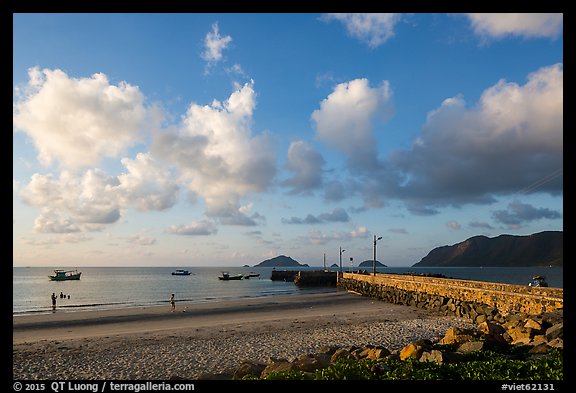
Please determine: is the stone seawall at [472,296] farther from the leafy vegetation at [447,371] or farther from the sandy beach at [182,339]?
the leafy vegetation at [447,371]

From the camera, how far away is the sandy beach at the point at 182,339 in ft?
49.4

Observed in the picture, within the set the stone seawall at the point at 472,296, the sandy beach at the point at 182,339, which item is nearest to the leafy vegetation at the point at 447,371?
the sandy beach at the point at 182,339

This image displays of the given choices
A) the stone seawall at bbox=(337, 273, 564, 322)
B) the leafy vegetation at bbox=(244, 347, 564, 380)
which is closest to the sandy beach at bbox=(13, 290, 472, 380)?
the stone seawall at bbox=(337, 273, 564, 322)

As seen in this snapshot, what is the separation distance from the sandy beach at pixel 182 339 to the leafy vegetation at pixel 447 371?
576 cm

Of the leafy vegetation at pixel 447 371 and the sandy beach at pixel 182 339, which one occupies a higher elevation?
the leafy vegetation at pixel 447 371

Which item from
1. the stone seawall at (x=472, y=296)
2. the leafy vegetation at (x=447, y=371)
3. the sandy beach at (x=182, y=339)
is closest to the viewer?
the leafy vegetation at (x=447, y=371)

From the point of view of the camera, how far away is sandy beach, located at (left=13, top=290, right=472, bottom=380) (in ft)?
49.4

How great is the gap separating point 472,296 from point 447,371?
21.8 metres

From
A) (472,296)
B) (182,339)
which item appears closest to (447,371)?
(182,339)

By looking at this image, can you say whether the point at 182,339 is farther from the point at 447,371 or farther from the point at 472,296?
the point at 472,296

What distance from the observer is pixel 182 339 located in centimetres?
2089
